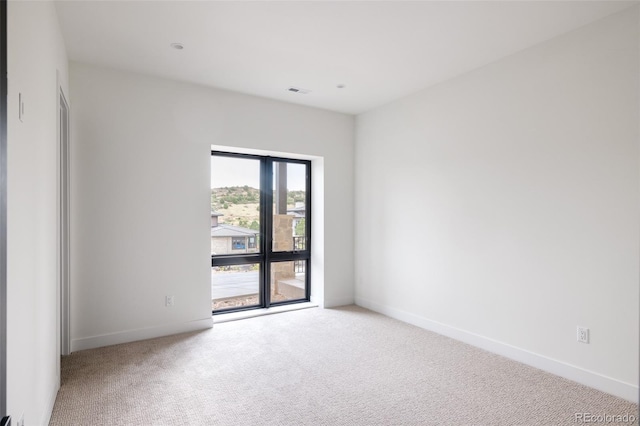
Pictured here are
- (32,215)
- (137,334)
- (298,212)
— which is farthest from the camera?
(298,212)

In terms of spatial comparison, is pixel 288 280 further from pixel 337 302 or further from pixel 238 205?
pixel 238 205

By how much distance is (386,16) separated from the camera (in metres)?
2.67

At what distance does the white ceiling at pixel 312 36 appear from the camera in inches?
102

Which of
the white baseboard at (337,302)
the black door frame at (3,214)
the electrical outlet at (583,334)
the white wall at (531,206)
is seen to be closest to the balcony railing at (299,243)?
the white baseboard at (337,302)

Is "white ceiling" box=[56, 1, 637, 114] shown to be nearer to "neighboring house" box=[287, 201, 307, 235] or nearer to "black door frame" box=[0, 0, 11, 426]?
"black door frame" box=[0, 0, 11, 426]

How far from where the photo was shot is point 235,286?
4.66m

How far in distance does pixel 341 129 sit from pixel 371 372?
131 inches

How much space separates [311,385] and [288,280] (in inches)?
96.5

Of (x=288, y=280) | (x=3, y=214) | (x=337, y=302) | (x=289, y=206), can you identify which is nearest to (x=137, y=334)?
(x=288, y=280)

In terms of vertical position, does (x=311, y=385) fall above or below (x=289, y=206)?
below

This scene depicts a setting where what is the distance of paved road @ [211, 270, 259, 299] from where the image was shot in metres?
4.51

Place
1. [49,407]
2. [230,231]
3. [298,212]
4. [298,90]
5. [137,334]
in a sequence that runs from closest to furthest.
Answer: [49,407] < [137,334] < [298,90] < [230,231] < [298,212]

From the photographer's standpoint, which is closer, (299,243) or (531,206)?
(531,206)

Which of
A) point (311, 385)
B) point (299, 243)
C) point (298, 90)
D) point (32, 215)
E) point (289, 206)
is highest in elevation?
point (298, 90)
